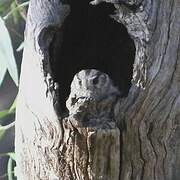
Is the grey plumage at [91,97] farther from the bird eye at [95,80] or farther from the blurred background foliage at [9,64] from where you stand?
the blurred background foliage at [9,64]

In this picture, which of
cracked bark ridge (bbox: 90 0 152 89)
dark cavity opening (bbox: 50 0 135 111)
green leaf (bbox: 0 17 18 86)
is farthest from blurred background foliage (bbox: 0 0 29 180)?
cracked bark ridge (bbox: 90 0 152 89)

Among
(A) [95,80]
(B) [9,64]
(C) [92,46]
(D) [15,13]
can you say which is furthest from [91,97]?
(D) [15,13]

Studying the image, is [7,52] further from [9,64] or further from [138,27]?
[138,27]

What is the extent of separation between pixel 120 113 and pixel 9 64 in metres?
0.59

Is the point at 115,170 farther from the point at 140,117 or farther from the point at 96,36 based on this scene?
the point at 96,36

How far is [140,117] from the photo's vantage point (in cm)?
71

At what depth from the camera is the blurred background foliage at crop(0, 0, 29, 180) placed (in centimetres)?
124

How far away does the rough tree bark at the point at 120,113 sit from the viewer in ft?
2.28

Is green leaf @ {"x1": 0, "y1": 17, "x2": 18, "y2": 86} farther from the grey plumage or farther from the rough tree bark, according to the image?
the grey plumage

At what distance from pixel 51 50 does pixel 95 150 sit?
0.48ft

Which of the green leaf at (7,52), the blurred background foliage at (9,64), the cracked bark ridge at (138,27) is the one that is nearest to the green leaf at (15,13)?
the blurred background foliage at (9,64)

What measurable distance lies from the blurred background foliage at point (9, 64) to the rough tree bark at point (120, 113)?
47 cm

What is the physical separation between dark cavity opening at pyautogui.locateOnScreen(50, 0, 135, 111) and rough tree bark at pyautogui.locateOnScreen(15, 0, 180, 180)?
0.11 ft

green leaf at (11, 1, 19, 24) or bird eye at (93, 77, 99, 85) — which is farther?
green leaf at (11, 1, 19, 24)
